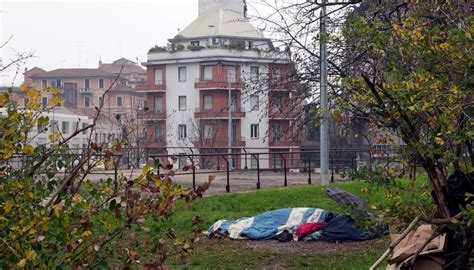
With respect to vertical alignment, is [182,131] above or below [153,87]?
below

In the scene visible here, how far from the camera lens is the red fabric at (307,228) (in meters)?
10.0

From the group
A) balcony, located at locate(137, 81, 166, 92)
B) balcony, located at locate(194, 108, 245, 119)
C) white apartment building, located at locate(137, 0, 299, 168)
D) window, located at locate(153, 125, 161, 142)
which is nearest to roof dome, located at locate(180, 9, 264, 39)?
white apartment building, located at locate(137, 0, 299, 168)

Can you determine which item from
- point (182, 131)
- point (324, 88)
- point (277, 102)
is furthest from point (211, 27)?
point (324, 88)

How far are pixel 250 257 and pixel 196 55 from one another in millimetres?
51001

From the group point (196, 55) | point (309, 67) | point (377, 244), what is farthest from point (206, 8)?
point (377, 244)

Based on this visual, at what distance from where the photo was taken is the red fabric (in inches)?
394

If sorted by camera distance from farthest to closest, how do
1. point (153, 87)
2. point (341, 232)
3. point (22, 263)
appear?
point (153, 87) → point (341, 232) → point (22, 263)

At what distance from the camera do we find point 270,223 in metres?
10.6

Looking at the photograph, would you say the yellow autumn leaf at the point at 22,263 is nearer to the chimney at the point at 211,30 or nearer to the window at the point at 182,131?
the window at the point at 182,131

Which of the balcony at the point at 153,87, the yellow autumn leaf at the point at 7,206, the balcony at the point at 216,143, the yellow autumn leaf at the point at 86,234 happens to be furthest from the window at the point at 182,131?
the yellow autumn leaf at the point at 7,206

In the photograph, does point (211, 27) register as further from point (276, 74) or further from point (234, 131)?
point (276, 74)

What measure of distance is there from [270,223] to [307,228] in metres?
0.68

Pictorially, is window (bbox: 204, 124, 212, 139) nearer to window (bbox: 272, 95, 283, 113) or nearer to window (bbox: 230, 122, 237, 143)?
A: window (bbox: 230, 122, 237, 143)

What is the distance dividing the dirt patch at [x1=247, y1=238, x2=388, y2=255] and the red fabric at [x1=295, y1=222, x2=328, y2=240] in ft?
0.48
